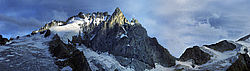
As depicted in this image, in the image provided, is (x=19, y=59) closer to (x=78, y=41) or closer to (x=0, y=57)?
(x=0, y=57)

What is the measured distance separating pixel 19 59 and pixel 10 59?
171 centimetres

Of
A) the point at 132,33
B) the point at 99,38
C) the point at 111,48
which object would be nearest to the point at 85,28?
the point at 99,38

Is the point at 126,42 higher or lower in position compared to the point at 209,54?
higher

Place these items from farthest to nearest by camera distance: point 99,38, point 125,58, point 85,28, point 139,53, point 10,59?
point 85,28 < point 99,38 < point 139,53 < point 125,58 < point 10,59

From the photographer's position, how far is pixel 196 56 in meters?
109

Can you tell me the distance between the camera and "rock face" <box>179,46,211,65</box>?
334 feet

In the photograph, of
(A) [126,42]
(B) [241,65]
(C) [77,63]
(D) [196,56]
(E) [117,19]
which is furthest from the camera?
(E) [117,19]

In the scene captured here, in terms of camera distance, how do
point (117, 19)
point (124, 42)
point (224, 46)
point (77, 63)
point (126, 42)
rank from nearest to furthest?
point (77, 63)
point (126, 42)
point (124, 42)
point (117, 19)
point (224, 46)

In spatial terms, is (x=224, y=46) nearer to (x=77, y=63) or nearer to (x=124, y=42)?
(x=124, y=42)

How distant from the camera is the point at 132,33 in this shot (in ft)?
349

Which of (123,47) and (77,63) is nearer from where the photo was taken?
(77,63)

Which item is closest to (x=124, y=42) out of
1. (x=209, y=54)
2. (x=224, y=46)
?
(x=209, y=54)

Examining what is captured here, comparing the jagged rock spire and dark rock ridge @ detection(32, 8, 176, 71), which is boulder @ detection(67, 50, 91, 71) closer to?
dark rock ridge @ detection(32, 8, 176, 71)

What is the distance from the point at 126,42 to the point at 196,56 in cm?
5678
